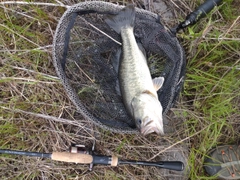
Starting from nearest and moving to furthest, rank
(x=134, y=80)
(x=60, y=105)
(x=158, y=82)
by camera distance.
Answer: (x=134, y=80), (x=158, y=82), (x=60, y=105)

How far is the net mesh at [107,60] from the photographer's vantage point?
81.9 inches

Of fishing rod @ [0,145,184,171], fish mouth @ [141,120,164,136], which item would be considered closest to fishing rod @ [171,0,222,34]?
fish mouth @ [141,120,164,136]

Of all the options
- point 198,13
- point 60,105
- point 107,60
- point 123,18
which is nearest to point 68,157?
point 60,105

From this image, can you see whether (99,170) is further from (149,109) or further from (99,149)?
(149,109)

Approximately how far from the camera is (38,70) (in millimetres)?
2330

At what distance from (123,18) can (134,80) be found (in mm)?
440

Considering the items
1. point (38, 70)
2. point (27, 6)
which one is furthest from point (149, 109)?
point (27, 6)

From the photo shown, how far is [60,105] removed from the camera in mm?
2312

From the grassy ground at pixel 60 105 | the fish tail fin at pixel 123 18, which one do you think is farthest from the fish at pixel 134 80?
the grassy ground at pixel 60 105

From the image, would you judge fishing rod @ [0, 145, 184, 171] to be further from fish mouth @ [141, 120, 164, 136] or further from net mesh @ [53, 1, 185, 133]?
fish mouth @ [141, 120, 164, 136]

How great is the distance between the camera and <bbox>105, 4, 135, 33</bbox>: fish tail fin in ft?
6.47

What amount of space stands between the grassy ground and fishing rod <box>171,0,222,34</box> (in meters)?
0.13

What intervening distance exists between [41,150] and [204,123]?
4.37ft

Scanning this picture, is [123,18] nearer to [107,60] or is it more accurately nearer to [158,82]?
[107,60]
